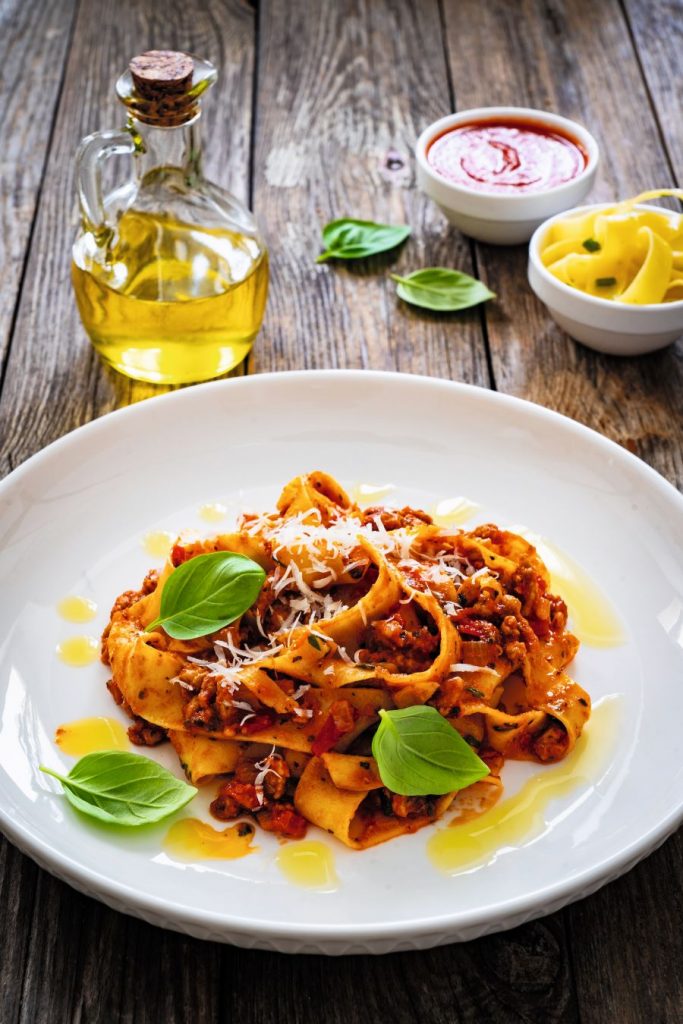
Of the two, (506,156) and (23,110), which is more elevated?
(506,156)

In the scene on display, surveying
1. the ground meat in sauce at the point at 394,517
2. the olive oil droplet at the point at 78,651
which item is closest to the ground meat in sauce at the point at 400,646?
the ground meat in sauce at the point at 394,517

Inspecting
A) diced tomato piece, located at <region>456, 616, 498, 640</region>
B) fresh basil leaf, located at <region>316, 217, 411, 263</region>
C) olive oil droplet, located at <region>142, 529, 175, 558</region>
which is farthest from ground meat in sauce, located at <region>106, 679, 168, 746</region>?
fresh basil leaf, located at <region>316, 217, 411, 263</region>

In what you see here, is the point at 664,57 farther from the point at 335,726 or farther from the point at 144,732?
the point at 144,732

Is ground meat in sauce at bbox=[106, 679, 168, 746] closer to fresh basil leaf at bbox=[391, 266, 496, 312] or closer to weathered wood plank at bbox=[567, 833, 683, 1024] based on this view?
weathered wood plank at bbox=[567, 833, 683, 1024]

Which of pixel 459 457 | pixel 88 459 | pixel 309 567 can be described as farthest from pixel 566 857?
pixel 88 459

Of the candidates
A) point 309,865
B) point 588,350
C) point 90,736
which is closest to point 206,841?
point 309,865

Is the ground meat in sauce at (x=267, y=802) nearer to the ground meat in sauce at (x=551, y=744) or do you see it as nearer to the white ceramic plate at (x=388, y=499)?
the white ceramic plate at (x=388, y=499)

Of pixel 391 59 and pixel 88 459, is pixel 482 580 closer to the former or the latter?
pixel 88 459
